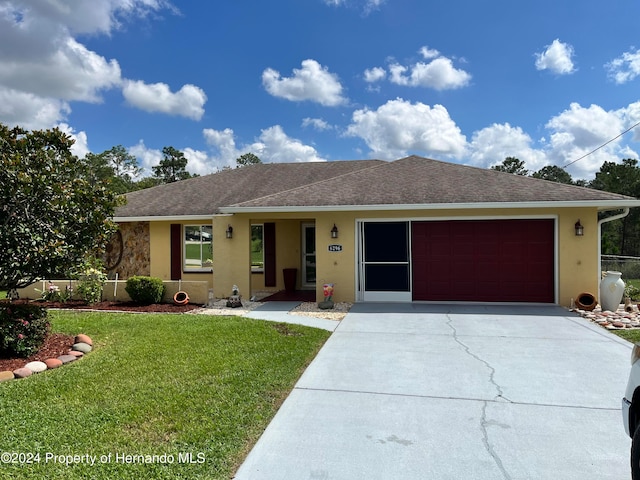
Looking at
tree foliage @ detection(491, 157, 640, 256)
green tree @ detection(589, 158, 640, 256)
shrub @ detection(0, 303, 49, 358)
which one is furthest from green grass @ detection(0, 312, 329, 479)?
green tree @ detection(589, 158, 640, 256)

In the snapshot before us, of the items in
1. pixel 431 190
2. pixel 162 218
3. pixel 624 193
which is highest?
pixel 624 193

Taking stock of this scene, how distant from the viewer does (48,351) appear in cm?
604

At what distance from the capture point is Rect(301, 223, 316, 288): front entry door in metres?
13.8

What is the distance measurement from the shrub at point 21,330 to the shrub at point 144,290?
454cm

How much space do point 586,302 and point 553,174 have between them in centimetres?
4275

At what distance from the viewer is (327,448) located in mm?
3439

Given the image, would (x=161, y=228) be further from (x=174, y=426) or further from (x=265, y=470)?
(x=265, y=470)

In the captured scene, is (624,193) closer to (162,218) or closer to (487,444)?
(162,218)

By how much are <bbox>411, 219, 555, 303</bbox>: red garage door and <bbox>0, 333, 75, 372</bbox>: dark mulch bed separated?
810 cm

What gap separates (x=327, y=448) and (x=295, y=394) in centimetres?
123

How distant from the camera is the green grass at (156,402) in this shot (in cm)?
317

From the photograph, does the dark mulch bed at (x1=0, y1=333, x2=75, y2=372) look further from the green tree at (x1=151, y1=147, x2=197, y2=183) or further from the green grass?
the green tree at (x1=151, y1=147, x2=197, y2=183)

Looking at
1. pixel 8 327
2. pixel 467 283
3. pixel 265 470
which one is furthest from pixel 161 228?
pixel 265 470

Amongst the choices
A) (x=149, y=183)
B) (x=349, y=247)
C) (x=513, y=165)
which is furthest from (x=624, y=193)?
(x=149, y=183)
